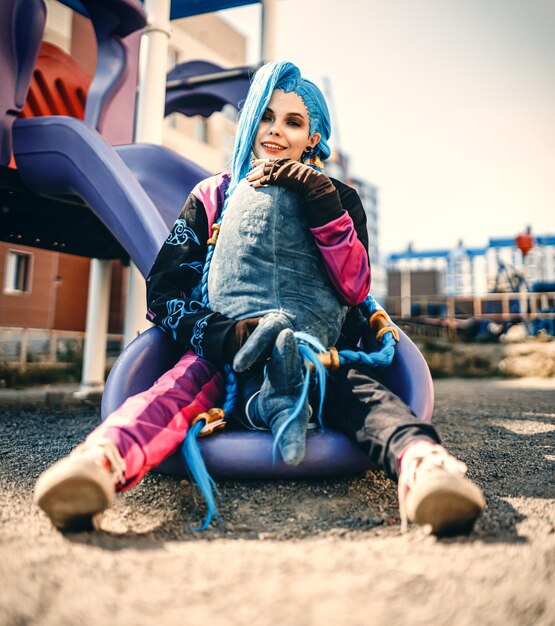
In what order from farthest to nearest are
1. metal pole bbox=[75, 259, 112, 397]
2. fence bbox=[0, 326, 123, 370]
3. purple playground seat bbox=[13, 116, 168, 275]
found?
1. fence bbox=[0, 326, 123, 370]
2. metal pole bbox=[75, 259, 112, 397]
3. purple playground seat bbox=[13, 116, 168, 275]

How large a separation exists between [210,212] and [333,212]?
1.25 feet

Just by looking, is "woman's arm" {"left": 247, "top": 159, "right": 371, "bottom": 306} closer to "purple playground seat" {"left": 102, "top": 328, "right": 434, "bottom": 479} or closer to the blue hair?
the blue hair

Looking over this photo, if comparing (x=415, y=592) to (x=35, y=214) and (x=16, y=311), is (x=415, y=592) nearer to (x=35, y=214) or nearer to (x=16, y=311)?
(x=35, y=214)

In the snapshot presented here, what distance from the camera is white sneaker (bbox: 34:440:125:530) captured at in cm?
87

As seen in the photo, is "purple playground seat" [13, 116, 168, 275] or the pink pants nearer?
the pink pants

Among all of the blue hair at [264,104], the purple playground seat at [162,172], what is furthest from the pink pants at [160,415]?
the purple playground seat at [162,172]

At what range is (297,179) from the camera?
1.34 m

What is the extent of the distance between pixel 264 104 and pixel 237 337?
0.69m

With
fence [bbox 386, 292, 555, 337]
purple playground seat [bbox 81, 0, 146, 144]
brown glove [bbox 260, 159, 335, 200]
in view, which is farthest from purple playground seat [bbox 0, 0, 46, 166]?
fence [bbox 386, 292, 555, 337]

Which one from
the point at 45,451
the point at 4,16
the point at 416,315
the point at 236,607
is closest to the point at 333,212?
the point at 236,607

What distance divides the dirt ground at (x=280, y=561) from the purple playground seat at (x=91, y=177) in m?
0.94

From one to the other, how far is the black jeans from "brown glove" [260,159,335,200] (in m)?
Result: 0.44

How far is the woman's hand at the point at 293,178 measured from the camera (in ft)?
4.36

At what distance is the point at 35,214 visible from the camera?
113 inches
